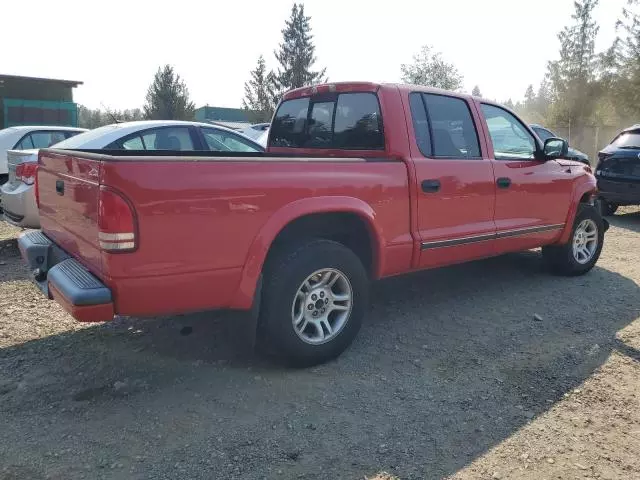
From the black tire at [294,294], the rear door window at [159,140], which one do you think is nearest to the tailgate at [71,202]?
the black tire at [294,294]

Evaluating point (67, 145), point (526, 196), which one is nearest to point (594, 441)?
point (526, 196)

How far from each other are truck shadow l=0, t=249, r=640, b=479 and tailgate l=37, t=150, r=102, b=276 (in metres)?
0.85

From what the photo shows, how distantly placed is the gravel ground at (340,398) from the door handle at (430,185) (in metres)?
1.16

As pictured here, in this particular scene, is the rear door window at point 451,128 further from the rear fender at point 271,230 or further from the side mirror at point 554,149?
the rear fender at point 271,230

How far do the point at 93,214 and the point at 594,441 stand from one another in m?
2.97

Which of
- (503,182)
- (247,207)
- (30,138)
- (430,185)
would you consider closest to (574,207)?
(503,182)

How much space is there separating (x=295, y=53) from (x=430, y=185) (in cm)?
4804

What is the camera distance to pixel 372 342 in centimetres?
410

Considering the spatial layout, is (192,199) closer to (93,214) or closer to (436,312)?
(93,214)

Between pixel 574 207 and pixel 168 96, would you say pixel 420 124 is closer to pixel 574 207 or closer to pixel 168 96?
pixel 574 207

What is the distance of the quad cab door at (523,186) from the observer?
483 cm

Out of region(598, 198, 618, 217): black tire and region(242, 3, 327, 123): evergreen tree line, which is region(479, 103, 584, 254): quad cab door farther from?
region(242, 3, 327, 123): evergreen tree line

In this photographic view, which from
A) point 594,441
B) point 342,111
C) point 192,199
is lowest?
point 594,441

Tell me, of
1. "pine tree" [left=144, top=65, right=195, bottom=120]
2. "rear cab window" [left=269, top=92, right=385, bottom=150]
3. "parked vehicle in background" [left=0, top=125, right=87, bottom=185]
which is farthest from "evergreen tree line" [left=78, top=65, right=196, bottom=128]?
"rear cab window" [left=269, top=92, right=385, bottom=150]
